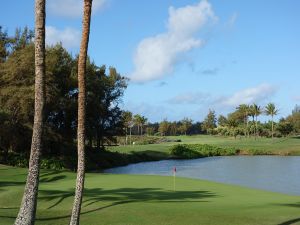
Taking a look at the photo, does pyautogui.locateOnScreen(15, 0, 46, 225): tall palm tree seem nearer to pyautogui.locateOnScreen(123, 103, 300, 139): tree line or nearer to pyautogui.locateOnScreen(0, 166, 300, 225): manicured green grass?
pyautogui.locateOnScreen(0, 166, 300, 225): manicured green grass

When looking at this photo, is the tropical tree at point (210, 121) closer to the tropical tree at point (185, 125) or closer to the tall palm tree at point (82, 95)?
the tropical tree at point (185, 125)

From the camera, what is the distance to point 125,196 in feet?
77.7

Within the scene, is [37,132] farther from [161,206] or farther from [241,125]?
[241,125]

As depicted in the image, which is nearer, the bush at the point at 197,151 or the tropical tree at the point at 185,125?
the bush at the point at 197,151

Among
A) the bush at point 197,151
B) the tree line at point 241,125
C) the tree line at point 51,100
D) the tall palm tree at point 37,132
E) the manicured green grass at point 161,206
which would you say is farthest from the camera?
the tree line at point 241,125

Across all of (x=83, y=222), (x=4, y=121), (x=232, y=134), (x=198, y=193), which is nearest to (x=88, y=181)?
(x=198, y=193)

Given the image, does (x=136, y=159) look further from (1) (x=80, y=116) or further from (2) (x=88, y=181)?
(1) (x=80, y=116)

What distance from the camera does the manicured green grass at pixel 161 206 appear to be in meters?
16.9

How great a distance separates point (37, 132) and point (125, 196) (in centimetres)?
1127

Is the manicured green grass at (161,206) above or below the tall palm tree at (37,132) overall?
below

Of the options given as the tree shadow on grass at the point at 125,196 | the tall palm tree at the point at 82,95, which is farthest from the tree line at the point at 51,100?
the tall palm tree at the point at 82,95

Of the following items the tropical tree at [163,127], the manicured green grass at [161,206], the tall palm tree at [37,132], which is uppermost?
the tropical tree at [163,127]

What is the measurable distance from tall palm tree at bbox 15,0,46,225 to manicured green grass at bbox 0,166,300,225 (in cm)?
375

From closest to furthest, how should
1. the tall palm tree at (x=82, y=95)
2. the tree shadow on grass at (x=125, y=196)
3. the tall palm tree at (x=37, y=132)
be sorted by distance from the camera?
the tall palm tree at (x=37, y=132) < the tall palm tree at (x=82, y=95) < the tree shadow on grass at (x=125, y=196)
